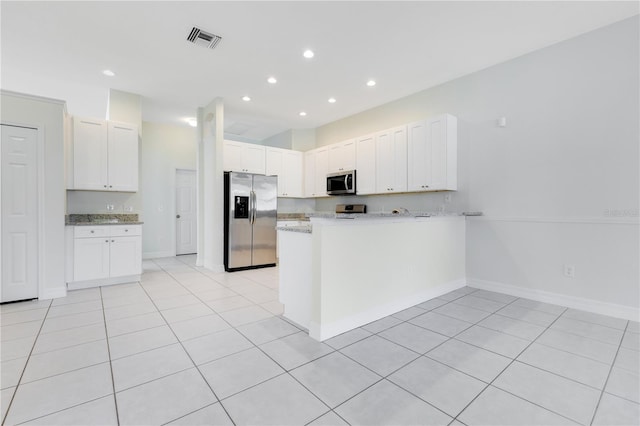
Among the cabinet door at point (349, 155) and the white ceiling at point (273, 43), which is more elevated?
the white ceiling at point (273, 43)

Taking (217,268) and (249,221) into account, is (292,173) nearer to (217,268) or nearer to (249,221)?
(249,221)

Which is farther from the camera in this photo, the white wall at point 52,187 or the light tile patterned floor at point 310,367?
the white wall at point 52,187

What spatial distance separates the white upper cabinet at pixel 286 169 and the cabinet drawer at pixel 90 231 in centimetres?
301

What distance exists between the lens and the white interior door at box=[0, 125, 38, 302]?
3246mm

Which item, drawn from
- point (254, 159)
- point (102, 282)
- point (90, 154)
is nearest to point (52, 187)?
point (90, 154)

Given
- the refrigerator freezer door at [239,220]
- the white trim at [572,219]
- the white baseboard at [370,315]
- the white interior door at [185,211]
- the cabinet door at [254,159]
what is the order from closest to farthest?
the white baseboard at [370,315] → the white trim at [572,219] → the refrigerator freezer door at [239,220] → the cabinet door at [254,159] → the white interior door at [185,211]

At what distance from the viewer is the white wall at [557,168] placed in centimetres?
288

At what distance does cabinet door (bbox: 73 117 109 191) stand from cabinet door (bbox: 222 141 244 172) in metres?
1.80

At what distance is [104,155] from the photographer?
431 cm

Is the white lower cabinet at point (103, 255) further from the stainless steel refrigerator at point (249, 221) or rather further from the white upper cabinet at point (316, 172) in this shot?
the white upper cabinet at point (316, 172)

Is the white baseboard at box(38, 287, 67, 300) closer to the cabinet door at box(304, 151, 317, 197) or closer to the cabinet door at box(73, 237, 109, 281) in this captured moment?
the cabinet door at box(73, 237, 109, 281)

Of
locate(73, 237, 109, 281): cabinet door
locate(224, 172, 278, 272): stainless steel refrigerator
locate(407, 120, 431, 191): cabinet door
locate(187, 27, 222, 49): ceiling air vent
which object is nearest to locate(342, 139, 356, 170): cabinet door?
locate(407, 120, 431, 191): cabinet door

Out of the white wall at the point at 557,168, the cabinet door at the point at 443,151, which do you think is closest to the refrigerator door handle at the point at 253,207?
the cabinet door at the point at 443,151

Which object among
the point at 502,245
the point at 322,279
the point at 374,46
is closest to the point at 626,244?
the point at 502,245
